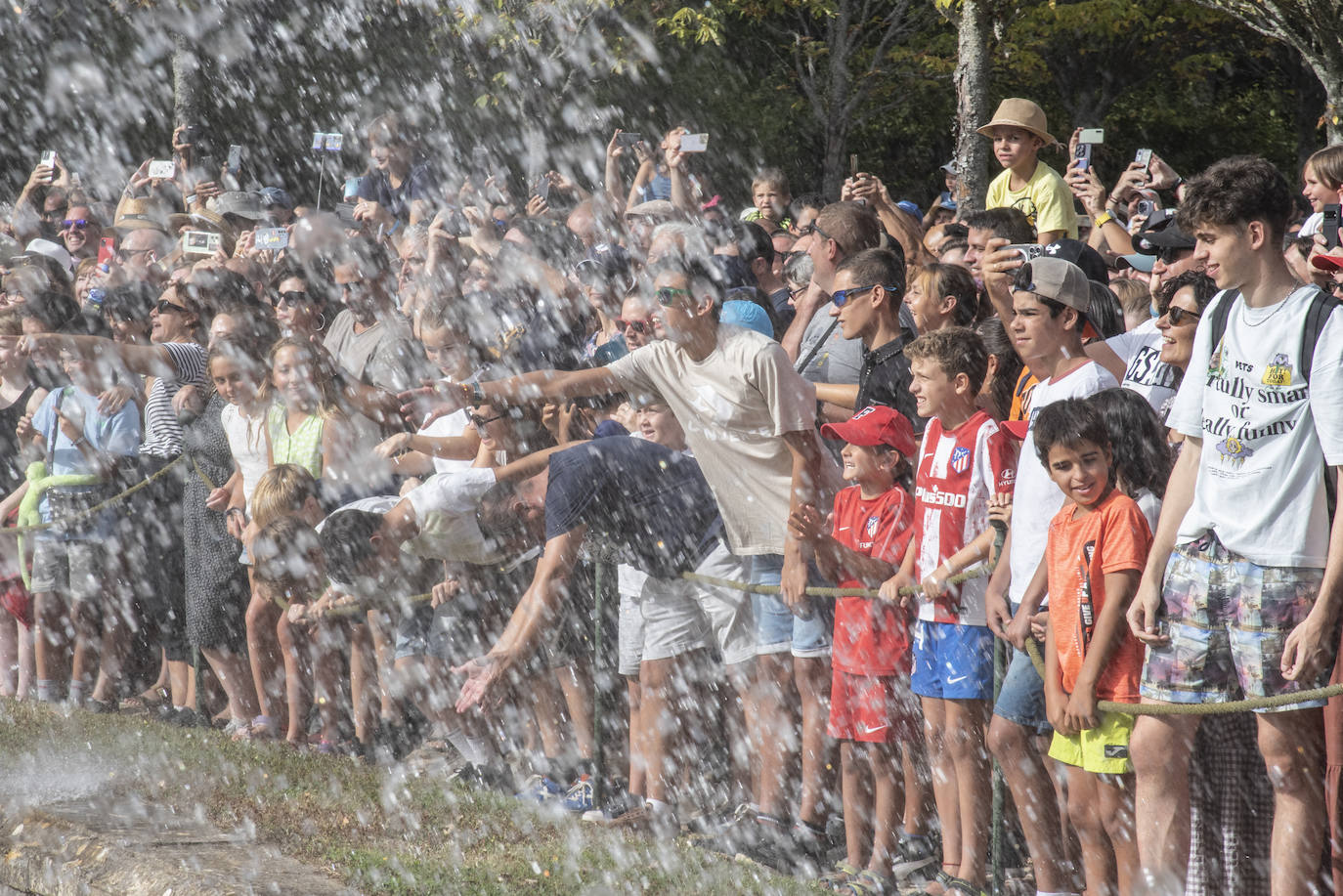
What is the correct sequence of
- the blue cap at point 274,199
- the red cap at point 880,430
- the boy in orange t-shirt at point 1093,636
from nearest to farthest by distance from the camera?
the boy in orange t-shirt at point 1093,636
the red cap at point 880,430
the blue cap at point 274,199

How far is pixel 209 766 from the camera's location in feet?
22.0

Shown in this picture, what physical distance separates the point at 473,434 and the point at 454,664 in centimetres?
106

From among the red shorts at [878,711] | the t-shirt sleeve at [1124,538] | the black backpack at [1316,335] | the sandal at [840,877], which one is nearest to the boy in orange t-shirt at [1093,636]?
the t-shirt sleeve at [1124,538]

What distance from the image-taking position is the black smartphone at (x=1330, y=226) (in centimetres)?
528

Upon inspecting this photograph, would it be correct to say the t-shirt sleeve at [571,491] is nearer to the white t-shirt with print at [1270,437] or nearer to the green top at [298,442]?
the green top at [298,442]

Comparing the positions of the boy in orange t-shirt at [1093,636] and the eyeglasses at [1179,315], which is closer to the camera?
the boy in orange t-shirt at [1093,636]

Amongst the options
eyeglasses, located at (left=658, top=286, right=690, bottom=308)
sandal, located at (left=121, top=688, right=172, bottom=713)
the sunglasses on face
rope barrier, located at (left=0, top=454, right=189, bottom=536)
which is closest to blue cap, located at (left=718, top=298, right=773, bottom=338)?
the sunglasses on face

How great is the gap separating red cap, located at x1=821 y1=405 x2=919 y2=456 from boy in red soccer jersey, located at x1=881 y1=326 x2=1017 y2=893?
146 mm

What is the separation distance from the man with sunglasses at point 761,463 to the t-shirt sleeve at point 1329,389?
1.96 meters

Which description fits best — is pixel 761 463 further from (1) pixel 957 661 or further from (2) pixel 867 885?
(2) pixel 867 885

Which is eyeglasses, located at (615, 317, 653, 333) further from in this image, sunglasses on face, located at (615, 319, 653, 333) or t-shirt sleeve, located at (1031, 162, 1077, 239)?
t-shirt sleeve, located at (1031, 162, 1077, 239)

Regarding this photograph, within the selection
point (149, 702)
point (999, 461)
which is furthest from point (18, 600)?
point (999, 461)

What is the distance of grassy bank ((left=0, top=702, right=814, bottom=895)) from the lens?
5.08m

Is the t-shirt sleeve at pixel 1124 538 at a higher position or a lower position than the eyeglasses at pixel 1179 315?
lower
